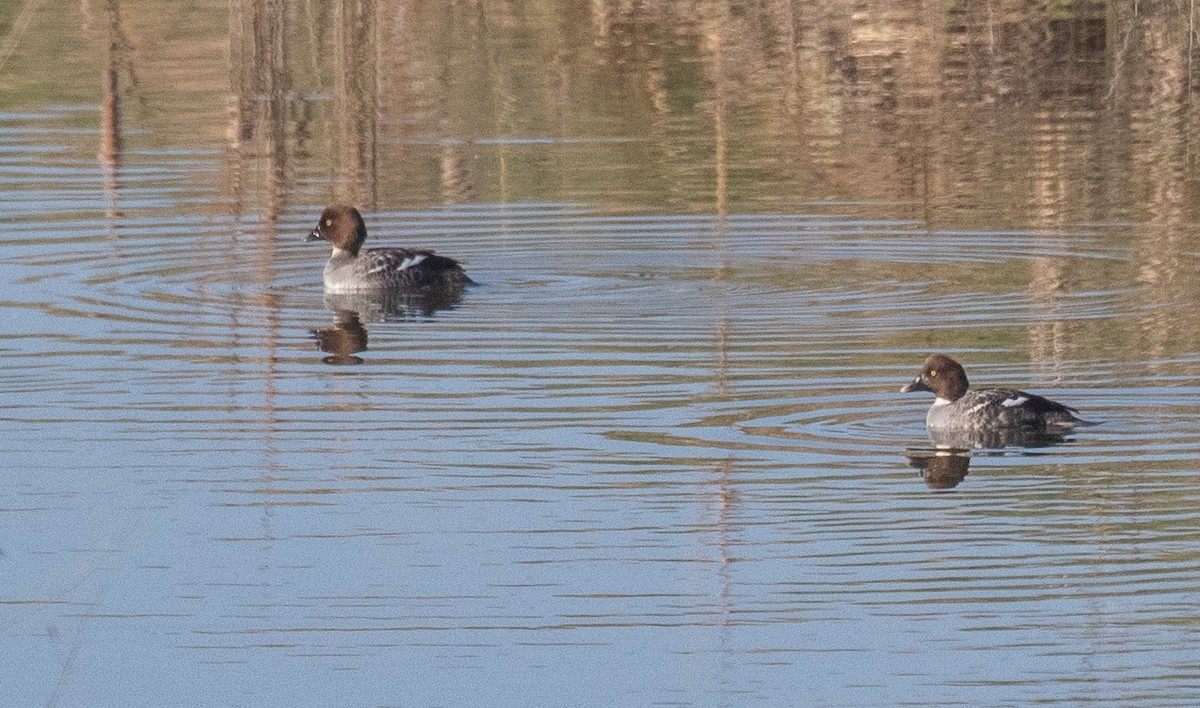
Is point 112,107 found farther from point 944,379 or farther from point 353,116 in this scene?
point 944,379

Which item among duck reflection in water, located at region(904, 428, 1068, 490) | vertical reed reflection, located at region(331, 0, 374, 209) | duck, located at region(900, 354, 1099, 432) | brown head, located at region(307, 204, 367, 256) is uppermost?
vertical reed reflection, located at region(331, 0, 374, 209)

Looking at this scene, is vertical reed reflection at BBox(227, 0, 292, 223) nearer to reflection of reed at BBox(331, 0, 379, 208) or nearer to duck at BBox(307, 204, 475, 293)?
reflection of reed at BBox(331, 0, 379, 208)

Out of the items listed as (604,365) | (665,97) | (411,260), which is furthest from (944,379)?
(665,97)

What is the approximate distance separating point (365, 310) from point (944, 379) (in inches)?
181

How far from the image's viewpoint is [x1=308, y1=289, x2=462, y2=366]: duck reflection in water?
13.2 metres

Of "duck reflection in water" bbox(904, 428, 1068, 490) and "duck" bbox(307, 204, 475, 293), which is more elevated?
"duck" bbox(307, 204, 475, 293)

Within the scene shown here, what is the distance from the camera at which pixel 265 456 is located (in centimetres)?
1011

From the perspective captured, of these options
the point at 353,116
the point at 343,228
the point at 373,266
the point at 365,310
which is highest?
the point at 353,116

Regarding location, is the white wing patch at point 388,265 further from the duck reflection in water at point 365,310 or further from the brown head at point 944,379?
the brown head at point 944,379

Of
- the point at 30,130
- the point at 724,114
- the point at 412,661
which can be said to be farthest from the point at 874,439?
the point at 30,130

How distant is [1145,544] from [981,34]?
15.1 meters

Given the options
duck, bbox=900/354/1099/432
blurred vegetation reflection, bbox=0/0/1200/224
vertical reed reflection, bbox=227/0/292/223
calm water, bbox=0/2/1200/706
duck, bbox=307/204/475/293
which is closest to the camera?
calm water, bbox=0/2/1200/706

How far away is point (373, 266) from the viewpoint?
14.7m

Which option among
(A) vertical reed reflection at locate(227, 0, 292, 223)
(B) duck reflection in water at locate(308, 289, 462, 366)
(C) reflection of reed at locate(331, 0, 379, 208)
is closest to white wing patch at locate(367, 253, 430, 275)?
(B) duck reflection in water at locate(308, 289, 462, 366)
